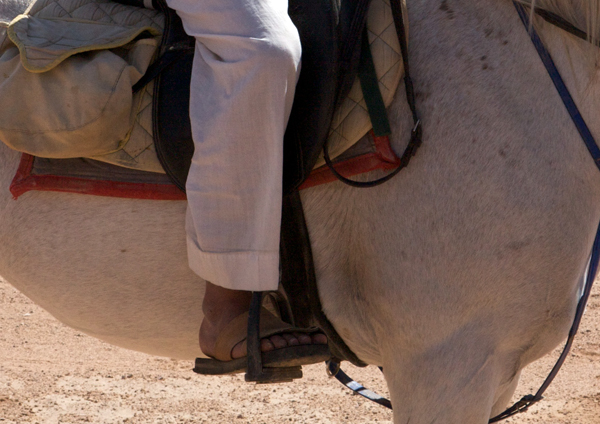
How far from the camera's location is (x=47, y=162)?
5.90 ft

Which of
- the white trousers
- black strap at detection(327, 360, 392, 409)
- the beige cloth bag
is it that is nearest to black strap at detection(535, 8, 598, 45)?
the white trousers

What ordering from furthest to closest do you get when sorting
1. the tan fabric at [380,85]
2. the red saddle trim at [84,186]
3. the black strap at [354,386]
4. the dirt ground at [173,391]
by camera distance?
the dirt ground at [173,391] < the black strap at [354,386] < the red saddle trim at [84,186] < the tan fabric at [380,85]

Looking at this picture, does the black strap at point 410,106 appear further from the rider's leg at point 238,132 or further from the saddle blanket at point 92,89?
the rider's leg at point 238,132

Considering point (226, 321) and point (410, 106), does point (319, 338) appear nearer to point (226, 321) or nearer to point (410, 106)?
point (226, 321)

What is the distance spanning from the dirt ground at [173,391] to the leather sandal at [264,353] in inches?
56.2

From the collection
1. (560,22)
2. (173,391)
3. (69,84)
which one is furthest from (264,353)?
(173,391)

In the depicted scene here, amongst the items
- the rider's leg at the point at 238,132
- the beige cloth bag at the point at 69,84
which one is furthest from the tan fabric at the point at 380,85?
the beige cloth bag at the point at 69,84

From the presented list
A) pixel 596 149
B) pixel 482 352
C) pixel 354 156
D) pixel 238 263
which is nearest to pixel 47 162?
pixel 238 263

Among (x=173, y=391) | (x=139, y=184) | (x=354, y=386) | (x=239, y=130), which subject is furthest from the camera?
(x=173, y=391)

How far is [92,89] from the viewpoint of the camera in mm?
1626

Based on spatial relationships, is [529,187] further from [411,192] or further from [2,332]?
[2,332]

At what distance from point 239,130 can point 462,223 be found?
1.96 feet

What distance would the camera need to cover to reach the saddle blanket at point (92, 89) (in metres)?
1.62

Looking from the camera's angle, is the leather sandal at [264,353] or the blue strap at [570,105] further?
the leather sandal at [264,353]
